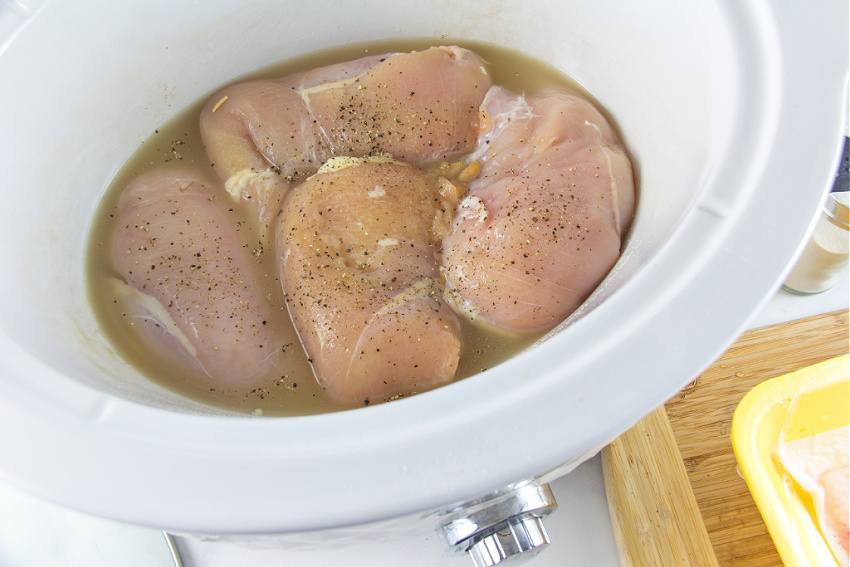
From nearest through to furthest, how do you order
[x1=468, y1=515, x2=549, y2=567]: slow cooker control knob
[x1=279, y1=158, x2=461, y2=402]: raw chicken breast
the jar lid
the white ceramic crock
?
the white ceramic crock < [x1=468, y1=515, x2=549, y2=567]: slow cooker control knob < [x1=279, y1=158, x2=461, y2=402]: raw chicken breast < the jar lid

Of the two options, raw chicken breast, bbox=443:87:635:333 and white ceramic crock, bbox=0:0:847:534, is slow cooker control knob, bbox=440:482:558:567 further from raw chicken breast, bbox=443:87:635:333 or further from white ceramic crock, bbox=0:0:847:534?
raw chicken breast, bbox=443:87:635:333

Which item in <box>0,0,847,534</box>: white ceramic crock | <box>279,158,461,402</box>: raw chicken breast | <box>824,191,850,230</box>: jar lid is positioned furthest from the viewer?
<box>824,191,850,230</box>: jar lid

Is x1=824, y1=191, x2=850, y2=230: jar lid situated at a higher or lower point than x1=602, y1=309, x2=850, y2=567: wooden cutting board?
higher

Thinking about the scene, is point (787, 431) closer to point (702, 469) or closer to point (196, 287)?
point (702, 469)

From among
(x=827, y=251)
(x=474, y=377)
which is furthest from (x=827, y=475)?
(x=474, y=377)

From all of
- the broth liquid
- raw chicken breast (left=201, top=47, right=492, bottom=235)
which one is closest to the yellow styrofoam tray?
the broth liquid

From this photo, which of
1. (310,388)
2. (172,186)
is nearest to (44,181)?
(172,186)

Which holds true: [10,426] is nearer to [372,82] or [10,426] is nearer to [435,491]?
[435,491]
